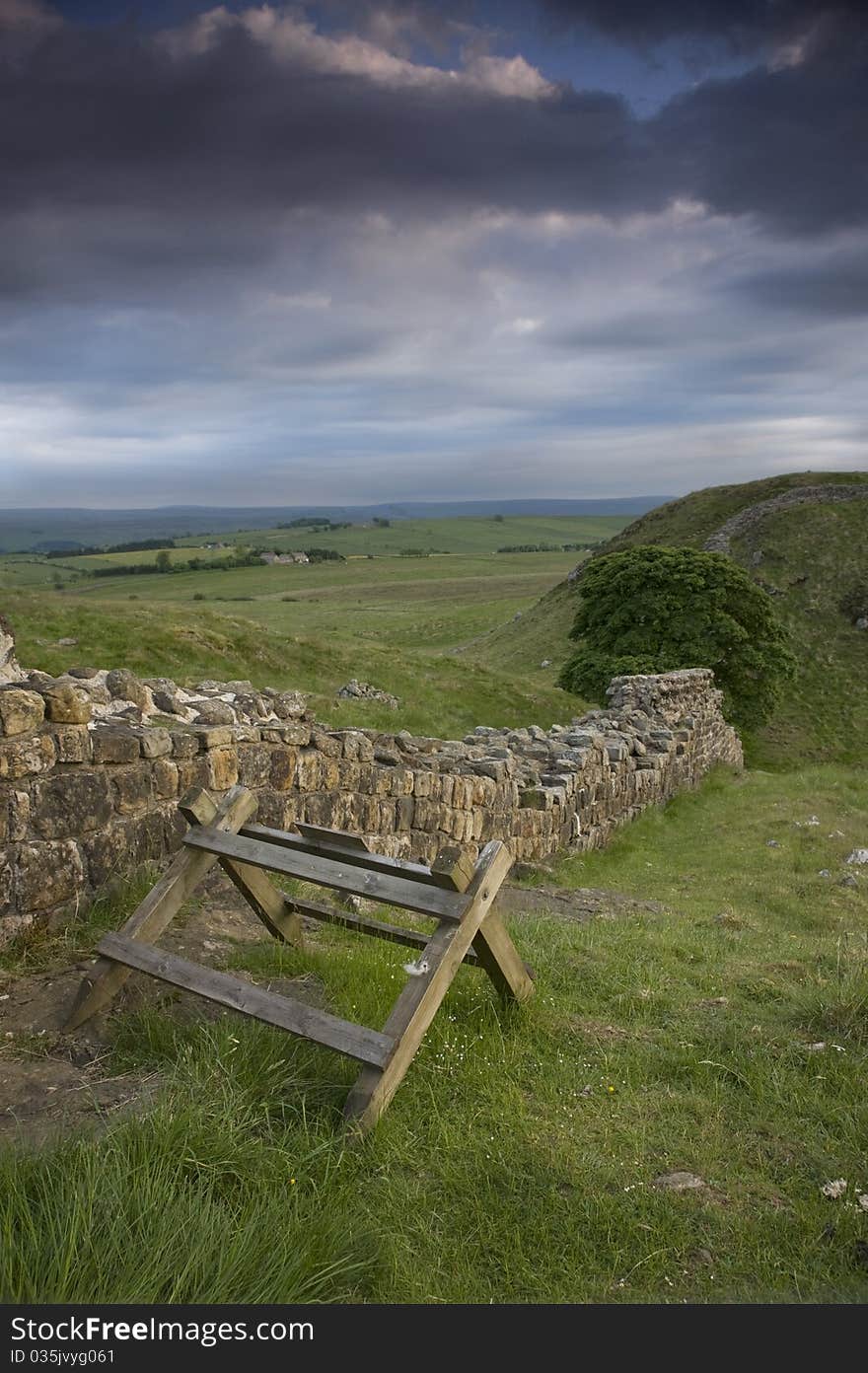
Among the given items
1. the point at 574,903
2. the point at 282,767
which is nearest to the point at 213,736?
the point at 282,767

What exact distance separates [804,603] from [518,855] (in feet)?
102

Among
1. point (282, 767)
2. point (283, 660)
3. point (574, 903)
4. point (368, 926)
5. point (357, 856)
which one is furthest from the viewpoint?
point (283, 660)

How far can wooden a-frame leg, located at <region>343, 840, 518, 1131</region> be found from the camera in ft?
13.6

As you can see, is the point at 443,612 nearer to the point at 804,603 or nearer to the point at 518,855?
the point at 804,603

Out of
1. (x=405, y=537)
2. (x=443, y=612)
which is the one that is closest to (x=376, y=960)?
(x=443, y=612)

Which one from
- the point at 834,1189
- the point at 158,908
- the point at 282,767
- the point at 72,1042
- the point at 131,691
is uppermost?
the point at 131,691

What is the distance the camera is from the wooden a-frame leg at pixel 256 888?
5504 millimetres

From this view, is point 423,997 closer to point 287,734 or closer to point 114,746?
point 114,746

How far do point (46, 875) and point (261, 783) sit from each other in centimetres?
243

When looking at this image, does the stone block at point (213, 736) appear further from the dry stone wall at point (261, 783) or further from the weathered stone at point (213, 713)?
the weathered stone at point (213, 713)

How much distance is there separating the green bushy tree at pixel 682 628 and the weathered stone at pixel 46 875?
23.7 m

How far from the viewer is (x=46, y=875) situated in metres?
6.13

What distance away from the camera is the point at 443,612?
6669 cm

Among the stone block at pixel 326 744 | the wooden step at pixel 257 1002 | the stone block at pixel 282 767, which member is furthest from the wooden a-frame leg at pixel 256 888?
the stone block at pixel 326 744
